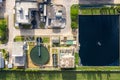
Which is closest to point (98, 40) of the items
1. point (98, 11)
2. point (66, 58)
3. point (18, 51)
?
point (98, 11)

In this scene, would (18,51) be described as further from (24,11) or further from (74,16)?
(74,16)

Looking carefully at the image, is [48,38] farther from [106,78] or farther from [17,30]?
[106,78]

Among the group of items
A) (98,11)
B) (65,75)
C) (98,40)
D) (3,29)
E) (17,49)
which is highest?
(98,11)

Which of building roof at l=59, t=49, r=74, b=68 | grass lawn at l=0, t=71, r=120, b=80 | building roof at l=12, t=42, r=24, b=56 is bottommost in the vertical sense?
grass lawn at l=0, t=71, r=120, b=80

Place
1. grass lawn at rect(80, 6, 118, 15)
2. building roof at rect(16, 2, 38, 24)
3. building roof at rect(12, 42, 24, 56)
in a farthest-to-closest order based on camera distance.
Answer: grass lawn at rect(80, 6, 118, 15), building roof at rect(16, 2, 38, 24), building roof at rect(12, 42, 24, 56)

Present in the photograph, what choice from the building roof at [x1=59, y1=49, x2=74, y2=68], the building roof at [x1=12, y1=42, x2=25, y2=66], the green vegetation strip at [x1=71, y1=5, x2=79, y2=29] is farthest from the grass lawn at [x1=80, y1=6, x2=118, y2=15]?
the building roof at [x1=12, y1=42, x2=25, y2=66]

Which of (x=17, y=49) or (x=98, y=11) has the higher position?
(x=98, y=11)

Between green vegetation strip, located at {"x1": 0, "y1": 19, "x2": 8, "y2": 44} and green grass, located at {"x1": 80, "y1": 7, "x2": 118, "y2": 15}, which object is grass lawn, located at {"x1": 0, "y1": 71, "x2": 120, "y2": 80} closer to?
green vegetation strip, located at {"x1": 0, "y1": 19, "x2": 8, "y2": 44}
